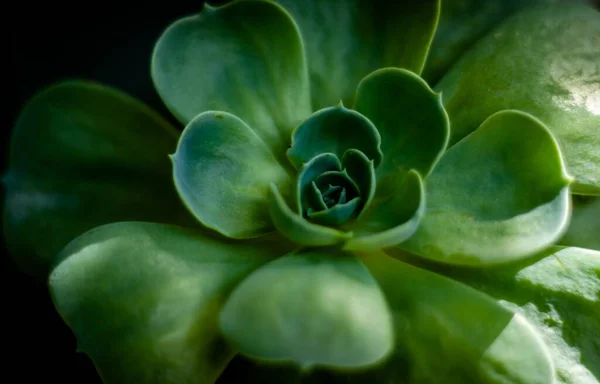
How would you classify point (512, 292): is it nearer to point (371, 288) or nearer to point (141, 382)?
point (371, 288)

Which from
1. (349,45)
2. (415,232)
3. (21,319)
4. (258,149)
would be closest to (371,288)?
(415,232)

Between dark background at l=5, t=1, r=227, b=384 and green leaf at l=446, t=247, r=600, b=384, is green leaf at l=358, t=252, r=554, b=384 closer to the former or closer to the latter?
green leaf at l=446, t=247, r=600, b=384

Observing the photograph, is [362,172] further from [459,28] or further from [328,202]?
[459,28]

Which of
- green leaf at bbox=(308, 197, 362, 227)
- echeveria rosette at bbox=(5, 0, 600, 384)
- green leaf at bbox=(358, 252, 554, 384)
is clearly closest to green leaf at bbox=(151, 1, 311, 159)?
echeveria rosette at bbox=(5, 0, 600, 384)

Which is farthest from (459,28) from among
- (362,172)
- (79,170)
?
(79,170)

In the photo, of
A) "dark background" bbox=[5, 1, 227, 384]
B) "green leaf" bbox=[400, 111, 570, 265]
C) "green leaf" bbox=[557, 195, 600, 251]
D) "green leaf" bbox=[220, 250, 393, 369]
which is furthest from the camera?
"dark background" bbox=[5, 1, 227, 384]

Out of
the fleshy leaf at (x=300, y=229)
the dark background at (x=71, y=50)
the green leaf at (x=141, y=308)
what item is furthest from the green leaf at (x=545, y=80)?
the dark background at (x=71, y=50)

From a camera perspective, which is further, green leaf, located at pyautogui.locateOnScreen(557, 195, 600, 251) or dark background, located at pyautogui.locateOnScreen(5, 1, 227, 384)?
dark background, located at pyautogui.locateOnScreen(5, 1, 227, 384)

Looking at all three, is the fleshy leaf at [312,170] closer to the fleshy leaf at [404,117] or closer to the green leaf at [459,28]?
the fleshy leaf at [404,117]
